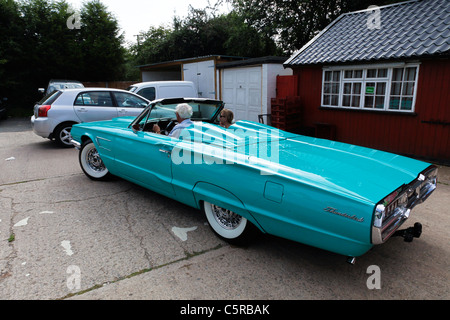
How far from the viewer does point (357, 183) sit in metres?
2.55

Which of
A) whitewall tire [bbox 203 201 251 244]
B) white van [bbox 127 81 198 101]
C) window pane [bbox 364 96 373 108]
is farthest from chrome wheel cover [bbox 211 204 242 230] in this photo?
white van [bbox 127 81 198 101]

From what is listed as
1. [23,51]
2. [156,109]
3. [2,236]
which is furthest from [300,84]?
[23,51]

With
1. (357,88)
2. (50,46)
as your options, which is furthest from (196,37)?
(357,88)

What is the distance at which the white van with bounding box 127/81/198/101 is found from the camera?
1075 centimetres

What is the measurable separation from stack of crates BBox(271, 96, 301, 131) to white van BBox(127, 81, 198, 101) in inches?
136

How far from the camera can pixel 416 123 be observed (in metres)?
7.21

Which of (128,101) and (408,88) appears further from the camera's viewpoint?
(128,101)

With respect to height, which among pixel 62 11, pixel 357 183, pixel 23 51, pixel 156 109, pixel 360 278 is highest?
pixel 62 11

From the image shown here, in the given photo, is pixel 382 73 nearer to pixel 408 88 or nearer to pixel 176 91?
pixel 408 88

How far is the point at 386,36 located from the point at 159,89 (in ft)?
23.0

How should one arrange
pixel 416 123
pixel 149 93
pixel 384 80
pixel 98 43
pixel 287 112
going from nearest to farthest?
pixel 416 123 < pixel 384 80 < pixel 287 112 < pixel 149 93 < pixel 98 43

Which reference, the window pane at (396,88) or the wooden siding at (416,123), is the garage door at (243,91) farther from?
the window pane at (396,88)
